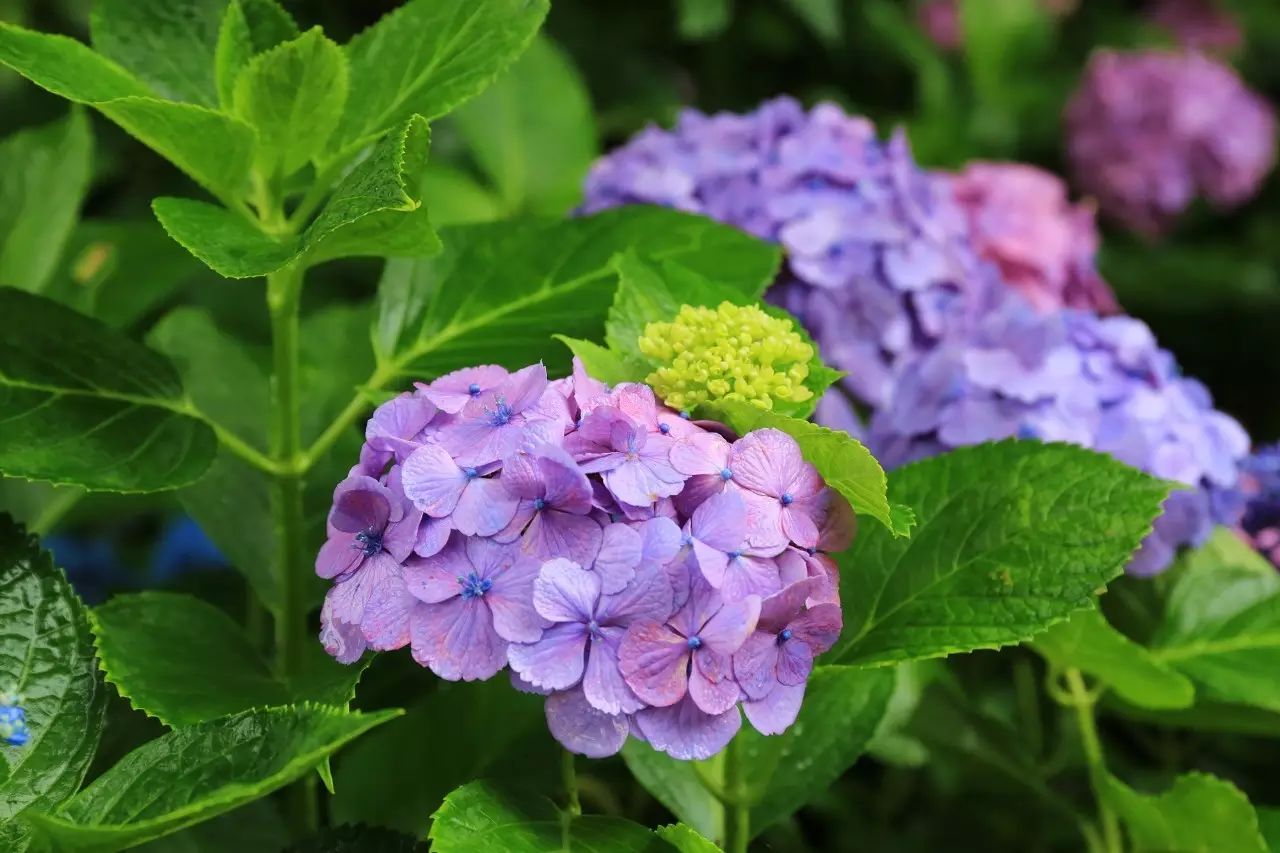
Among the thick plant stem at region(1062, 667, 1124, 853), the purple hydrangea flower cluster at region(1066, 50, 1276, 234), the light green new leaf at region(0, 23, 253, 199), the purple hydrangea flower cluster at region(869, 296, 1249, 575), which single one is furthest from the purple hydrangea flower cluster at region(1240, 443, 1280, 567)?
the purple hydrangea flower cluster at region(1066, 50, 1276, 234)

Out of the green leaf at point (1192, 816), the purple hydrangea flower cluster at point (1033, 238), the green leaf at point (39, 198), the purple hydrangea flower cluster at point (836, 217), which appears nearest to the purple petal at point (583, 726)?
the green leaf at point (1192, 816)

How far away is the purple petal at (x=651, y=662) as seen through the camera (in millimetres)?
492

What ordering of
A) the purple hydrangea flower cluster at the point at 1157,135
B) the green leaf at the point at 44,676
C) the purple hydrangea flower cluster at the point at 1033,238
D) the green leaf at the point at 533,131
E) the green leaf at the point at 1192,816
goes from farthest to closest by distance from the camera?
1. the purple hydrangea flower cluster at the point at 1157,135
2. the green leaf at the point at 533,131
3. the purple hydrangea flower cluster at the point at 1033,238
4. the green leaf at the point at 1192,816
5. the green leaf at the point at 44,676

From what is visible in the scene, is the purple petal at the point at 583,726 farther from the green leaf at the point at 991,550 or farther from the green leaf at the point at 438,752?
the green leaf at the point at 438,752

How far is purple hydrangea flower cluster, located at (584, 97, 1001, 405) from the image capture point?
0.92 metres

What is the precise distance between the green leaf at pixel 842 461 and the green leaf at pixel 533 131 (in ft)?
2.67

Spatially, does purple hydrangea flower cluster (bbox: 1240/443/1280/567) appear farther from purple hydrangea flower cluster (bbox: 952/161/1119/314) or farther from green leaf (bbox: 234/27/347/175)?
green leaf (bbox: 234/27/347/175)

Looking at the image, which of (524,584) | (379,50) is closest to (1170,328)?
(379,50)

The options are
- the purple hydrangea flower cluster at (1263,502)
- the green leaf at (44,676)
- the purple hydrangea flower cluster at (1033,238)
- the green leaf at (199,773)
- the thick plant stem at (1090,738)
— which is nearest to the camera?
the green leaf at (199,773)

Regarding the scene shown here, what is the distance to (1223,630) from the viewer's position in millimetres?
770

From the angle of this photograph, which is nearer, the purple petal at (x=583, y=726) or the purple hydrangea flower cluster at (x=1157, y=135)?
the purple petal at (x=583, y=726)

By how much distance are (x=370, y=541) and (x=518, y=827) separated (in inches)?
5.4

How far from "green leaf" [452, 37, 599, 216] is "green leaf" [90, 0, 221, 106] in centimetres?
62

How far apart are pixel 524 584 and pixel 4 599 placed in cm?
27
